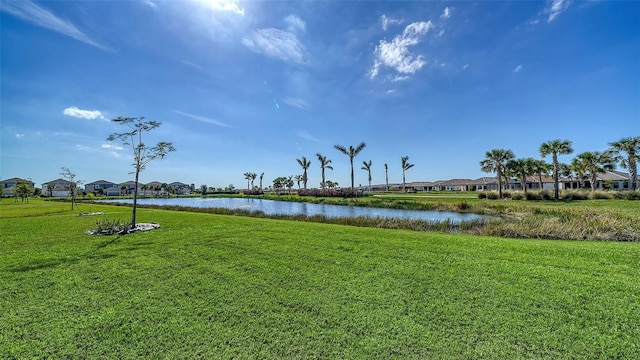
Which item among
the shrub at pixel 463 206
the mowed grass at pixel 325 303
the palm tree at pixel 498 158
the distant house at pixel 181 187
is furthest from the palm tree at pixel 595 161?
the distant house at pixel 181 187

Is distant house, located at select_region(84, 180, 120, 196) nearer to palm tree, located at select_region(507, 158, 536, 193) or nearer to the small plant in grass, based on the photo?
the small plant in grass

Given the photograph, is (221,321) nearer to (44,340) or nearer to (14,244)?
(44,340)

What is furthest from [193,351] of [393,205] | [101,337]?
[393,205]

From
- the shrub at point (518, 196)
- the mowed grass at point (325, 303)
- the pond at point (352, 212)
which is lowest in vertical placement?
the pond at point (352, 212)

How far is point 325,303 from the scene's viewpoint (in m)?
4.05

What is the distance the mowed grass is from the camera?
303 cm

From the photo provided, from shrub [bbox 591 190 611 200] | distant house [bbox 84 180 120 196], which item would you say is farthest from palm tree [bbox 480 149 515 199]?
distant house [bbox 84 180 120 196]

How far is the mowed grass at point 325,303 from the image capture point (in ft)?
9.94

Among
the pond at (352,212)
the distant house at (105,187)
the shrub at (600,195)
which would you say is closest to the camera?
the pond at (352,212)

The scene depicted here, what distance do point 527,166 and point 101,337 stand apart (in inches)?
2158

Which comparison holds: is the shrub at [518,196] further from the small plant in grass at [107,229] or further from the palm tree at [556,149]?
the small plant in grass at [107,229]

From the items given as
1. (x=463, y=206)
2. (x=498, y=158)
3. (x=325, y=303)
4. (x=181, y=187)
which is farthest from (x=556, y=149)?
(x=181, y=187)

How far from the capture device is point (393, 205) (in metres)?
29.9

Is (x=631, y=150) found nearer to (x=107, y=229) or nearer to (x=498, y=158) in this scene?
(x=498, y=158)
